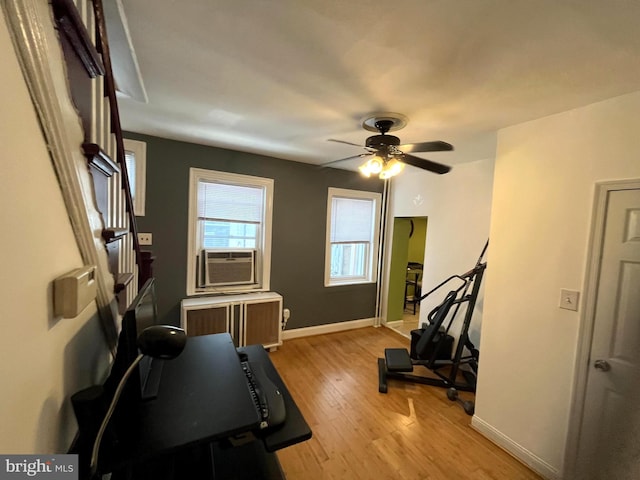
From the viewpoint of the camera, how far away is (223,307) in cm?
307

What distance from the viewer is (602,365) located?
5.18 feet

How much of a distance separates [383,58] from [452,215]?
2.53m

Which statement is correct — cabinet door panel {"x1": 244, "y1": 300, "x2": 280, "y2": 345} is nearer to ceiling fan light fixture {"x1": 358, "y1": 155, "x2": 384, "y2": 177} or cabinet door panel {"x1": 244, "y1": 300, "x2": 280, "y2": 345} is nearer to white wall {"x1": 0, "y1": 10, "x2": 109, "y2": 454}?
ceiling fan light fixture {"x1": 358, "y1": 155, "x2": 384, "y2": 177}

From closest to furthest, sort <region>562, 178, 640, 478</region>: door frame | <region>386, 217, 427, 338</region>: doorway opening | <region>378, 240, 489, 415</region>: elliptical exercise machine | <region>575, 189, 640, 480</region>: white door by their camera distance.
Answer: <region>575, 189, 640, 480</region>: white door → <region>562, 178, 640, 478</region>: door frame → <region>378, 240, 489, 415</region>: elliptical exercise machine → <region>386, 217, 427, 338</region>: doorway opening

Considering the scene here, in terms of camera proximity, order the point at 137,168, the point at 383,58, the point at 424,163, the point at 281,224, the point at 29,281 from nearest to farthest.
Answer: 1. the point at 29,281
2. the point at 383,58
3. the point at 424,163
4. the point at 137,168
5. the point at 281,224

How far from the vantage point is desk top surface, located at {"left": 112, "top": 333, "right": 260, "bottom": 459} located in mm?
835

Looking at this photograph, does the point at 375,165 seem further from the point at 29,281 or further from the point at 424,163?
the point at 29,281

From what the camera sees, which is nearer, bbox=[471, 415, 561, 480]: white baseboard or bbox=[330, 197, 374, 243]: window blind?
bbox=[471, 415, 561, 480]: white baseboard

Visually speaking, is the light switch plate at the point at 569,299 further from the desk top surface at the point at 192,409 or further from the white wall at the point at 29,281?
the white wall at the point at 29,281

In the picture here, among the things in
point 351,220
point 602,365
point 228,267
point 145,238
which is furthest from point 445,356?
point 145,238

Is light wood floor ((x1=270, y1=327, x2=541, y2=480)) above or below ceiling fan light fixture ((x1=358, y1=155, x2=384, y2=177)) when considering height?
below

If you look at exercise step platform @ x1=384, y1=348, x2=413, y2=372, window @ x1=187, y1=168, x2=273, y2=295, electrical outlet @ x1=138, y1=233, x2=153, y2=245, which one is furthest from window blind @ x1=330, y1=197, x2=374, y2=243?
electrical outlet @ x1=138, y1=233, x2=153, y2=245

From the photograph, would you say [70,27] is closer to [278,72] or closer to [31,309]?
[31,309]

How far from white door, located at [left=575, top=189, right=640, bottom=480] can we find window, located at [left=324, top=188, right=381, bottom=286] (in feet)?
9.43
